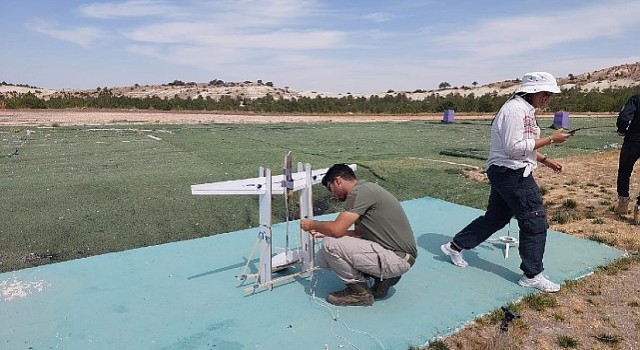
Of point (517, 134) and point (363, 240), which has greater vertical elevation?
point (517, 134)

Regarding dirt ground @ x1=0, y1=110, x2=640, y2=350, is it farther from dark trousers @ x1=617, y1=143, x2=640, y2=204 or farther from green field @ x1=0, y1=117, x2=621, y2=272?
green field @ x1=0, y1=117, x2=621, y2=272

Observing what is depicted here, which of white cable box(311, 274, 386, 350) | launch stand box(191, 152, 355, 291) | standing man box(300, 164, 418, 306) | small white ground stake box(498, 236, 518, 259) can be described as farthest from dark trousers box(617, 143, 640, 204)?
white cable box(311, 274, 386, 350)

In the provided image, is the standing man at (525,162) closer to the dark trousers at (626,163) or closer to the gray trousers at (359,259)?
the gray trousers at (359,259)

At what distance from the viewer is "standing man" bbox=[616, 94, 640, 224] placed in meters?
5.85

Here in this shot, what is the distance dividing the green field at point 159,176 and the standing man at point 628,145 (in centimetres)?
171

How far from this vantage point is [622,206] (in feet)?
19.8

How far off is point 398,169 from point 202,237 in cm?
451

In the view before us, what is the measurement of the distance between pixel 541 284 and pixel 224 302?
246 centimetres

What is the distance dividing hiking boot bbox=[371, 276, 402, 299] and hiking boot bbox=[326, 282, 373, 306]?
0.09m

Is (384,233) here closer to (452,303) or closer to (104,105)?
(452,303)

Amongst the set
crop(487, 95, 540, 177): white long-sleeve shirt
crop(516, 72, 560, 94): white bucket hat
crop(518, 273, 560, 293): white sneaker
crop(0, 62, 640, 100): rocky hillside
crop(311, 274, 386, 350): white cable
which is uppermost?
crop(0, 62, 640, 100): rocky hillside

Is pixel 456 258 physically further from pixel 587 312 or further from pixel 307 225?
pixel 307 225

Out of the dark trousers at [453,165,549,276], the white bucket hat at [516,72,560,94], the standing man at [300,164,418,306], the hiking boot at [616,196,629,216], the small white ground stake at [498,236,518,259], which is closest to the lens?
the standing man at [300,164,418,306]

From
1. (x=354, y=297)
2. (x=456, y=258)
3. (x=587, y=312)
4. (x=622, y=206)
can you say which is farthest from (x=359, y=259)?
(x=622, y=206)
